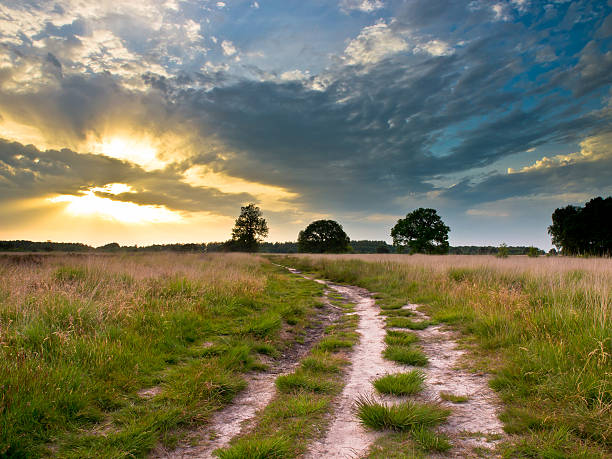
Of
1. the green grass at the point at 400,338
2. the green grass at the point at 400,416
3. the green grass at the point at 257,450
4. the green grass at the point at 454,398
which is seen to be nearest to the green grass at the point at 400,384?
the green grass at the point at 454,398

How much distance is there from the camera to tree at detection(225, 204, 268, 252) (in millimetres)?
62375

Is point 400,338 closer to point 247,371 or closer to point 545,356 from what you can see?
point 545,356

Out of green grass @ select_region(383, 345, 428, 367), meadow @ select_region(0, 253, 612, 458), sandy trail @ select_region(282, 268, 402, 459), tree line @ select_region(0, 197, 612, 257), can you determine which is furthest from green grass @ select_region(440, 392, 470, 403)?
tree line @ select_region(0, 197, 612, 257)

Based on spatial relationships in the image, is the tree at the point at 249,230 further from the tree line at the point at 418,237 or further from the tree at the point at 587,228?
the tree at the point at 587,228

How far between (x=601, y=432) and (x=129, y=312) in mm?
7988

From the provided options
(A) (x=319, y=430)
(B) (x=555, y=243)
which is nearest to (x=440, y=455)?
(A) (x=319, y=430)

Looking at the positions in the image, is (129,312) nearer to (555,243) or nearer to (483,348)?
(483,348)

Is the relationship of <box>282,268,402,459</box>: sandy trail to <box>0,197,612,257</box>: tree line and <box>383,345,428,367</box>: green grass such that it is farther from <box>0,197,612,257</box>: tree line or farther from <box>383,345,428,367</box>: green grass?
<box>0,197,612,257</box>: tree line

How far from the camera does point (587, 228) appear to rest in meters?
37.2

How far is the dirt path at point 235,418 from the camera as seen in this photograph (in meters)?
3.21

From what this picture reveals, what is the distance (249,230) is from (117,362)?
59.3 m

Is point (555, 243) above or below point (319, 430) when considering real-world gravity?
above

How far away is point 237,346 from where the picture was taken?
613 cm

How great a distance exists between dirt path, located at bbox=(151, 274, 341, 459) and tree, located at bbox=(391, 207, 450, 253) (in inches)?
1972
